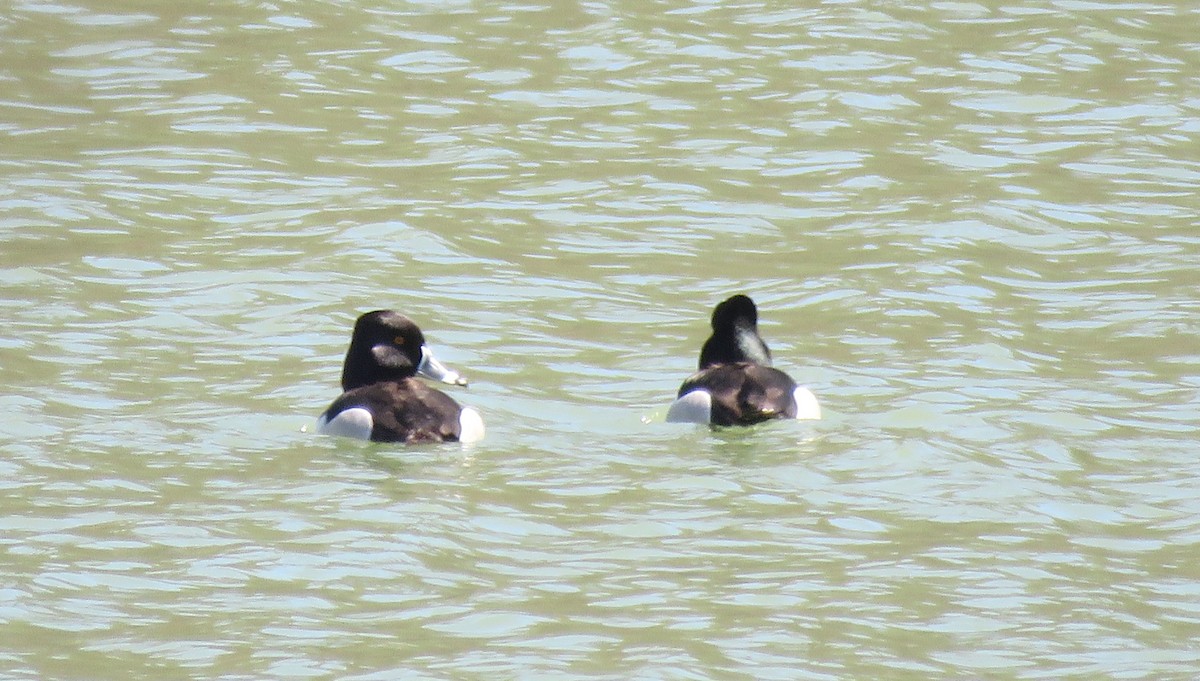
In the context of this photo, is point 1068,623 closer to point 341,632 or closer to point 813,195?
point 341,632

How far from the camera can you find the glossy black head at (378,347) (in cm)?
1078

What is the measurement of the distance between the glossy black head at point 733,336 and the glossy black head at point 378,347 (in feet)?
4.74

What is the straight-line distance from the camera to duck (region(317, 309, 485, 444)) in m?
10.3

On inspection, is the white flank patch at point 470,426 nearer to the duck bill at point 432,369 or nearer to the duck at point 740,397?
the duck bill at point 432,369

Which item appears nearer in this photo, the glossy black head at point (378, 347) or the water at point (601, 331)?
the water at point (601, 331)

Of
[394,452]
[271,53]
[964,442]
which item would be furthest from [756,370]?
[271,53]

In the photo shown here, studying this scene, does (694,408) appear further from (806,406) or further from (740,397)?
(806,406)

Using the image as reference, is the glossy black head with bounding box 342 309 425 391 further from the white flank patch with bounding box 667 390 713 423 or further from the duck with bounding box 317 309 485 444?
the white flank patch with bounding box 667 390 713 423

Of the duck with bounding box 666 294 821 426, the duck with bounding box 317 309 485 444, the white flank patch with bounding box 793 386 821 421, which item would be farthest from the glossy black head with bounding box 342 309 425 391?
the white flank patch with bounding box 793 386 821 421

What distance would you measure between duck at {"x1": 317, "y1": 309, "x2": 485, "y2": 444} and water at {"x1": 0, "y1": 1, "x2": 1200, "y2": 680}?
0.41 feet

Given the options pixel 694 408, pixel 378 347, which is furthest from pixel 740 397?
pixel 378 347

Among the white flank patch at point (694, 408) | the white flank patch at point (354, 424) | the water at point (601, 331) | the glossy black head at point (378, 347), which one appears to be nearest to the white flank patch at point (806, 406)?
the water at point (601, 331)

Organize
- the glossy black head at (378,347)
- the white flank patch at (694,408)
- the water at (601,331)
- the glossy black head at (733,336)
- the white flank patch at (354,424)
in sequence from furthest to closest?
the glossy black head at (733,336) → the glossy black head at (378,347) → the white flank patch at (694,408) → the white flank patch at (354,424) → the water at (601,331)

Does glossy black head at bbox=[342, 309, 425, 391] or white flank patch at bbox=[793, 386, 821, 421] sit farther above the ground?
glossy black head at bbox=[342, 309, 425, 391]
